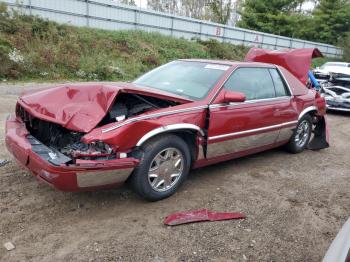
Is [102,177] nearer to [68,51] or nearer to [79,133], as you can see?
[79,133]

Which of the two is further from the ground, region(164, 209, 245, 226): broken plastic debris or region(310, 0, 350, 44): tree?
region(310, 0, 350, 44): tree

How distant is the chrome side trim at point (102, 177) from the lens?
3.28 metres

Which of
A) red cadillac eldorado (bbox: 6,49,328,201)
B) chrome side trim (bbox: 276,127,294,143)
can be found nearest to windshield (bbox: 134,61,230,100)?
red cadillac eldorado (bbox: 6,49,328,201)

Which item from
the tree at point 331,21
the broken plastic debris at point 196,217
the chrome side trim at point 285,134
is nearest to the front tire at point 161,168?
the broken plastic debris at point 196,217

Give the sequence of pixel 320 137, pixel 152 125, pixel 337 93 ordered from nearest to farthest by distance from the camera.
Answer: pixel 152 125
pixel 320 137
pixel 337 93

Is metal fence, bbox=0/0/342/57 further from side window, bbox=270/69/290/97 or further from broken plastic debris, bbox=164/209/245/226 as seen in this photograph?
broken plastic debris, bbox=164/209/245/226

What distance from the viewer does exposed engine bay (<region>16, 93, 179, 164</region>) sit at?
3.38 metres

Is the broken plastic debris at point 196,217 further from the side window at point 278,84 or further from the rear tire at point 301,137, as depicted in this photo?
the rear tire at point 301,137

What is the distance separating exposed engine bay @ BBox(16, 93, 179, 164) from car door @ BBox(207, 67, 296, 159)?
0.70 meters

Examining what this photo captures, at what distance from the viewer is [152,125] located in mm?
3652

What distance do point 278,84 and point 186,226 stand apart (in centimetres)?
300

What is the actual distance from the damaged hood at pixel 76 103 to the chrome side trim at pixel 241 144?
0.76 meters

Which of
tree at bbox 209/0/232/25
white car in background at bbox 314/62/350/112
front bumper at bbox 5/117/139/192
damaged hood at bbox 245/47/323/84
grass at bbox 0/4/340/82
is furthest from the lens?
tree at bbox 209/0/232/25

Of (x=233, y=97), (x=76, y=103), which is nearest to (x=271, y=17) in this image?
(x=233, y=97)
